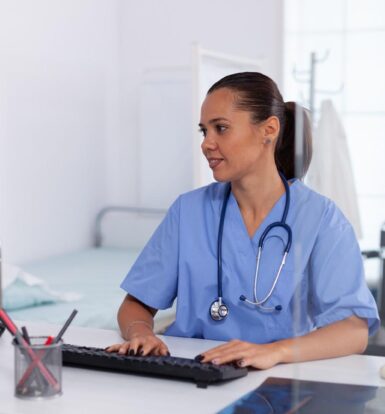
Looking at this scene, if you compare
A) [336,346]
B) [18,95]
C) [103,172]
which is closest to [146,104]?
[103,172]

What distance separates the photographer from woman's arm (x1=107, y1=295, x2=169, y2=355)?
1.15m

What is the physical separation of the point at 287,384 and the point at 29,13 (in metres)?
2.66

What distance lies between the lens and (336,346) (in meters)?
1.20

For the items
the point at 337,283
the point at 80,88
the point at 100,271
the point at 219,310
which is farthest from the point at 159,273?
the point at 80,88

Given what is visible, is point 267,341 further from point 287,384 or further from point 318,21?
point 318,21

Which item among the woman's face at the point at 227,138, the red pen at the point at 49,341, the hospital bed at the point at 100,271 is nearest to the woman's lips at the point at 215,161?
the woman's face at the point at 227,138

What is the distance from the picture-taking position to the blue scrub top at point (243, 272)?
1202 millimetres

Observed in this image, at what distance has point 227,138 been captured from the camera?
1380 mm

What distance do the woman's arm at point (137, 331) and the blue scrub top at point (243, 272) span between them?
0.02m

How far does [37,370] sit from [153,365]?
163 millimetres

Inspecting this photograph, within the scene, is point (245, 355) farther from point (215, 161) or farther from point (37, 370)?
point (215, 161)

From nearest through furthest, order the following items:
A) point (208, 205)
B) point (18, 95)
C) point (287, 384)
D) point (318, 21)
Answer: point (318, 21)
point (287, 384)
point (208, 205)
point (18, 95)

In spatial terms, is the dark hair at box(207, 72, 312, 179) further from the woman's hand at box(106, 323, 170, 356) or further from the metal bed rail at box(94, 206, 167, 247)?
the metal bed rail at box(94, 206, 167, 247)

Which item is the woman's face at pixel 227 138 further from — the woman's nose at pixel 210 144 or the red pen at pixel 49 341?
the red pen at pixel 49 341
